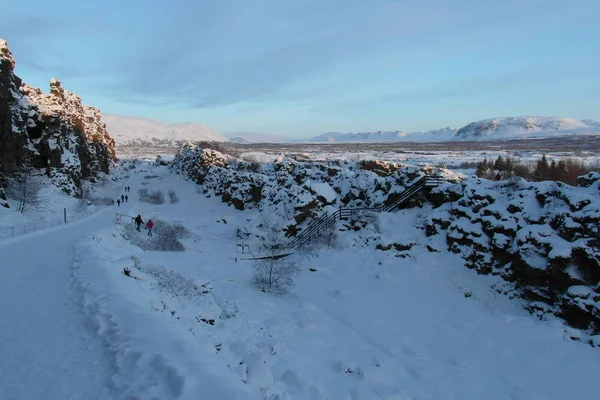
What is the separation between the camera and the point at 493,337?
1395cm

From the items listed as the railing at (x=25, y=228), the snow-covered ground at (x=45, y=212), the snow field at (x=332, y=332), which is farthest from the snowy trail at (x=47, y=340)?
the snow-covered ground at (x=45, y=212)

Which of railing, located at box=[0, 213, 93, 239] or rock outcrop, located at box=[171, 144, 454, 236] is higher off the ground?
rock outcrop, located at box=[171, 144, 454, 236]

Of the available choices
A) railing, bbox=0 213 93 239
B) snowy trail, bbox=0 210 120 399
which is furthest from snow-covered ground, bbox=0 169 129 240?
snowy trail, bbox=0 210 120 399

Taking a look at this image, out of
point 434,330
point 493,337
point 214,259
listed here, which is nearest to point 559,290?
point 493,337

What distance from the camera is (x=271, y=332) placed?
13789 millimetres

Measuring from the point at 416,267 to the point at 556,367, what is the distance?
8.37 m

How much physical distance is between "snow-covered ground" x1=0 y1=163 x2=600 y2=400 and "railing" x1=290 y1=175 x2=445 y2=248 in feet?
13.2

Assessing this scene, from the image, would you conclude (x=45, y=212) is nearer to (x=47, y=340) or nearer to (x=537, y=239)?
(x=47, y=340)

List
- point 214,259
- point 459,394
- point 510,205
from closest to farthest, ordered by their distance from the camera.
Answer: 1. point 459,394
2. point 510,205
3. point 214,259

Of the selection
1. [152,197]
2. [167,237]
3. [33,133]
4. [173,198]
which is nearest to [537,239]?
[167,237]

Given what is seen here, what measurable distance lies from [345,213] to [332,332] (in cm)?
1402

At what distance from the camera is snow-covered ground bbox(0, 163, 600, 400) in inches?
299

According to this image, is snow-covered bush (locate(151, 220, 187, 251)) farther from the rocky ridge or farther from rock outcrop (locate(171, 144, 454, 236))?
the rocky ridge

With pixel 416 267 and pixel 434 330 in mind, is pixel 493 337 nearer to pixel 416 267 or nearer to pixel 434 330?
pixel 434 330
